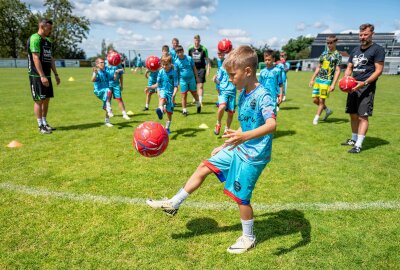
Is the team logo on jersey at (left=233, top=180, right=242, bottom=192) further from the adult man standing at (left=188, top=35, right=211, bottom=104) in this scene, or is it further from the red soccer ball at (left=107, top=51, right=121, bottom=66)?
the adult man standing at (left=188, top=35, right=211, bottom=104)

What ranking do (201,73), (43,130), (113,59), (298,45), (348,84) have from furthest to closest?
(298,45)
(201,73)
(113,59)
(43,130)
(348,84)

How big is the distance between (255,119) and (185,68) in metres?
8.20

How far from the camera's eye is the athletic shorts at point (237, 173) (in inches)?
120

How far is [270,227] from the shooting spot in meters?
3.71

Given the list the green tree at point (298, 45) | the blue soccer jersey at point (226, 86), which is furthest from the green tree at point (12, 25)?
the green tree at point (298, 45)

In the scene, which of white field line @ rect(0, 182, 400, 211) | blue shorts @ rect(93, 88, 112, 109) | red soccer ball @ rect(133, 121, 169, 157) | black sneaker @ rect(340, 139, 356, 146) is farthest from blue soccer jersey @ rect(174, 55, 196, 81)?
white field line @ rect(0, 182, 400, 211)

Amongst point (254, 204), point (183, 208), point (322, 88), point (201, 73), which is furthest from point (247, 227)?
point (201, 73)

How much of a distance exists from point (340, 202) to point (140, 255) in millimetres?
3018

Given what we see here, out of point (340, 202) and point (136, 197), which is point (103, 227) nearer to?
point (136, 197)

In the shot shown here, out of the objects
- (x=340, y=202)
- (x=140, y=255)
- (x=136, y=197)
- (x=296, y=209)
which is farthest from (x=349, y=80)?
(x=140, y=255)

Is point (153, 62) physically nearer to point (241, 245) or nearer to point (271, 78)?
point (271, 78)

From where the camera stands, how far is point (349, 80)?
255 inches

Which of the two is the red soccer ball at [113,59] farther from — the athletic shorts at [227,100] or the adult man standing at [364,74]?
the adult man standing at [364,74]

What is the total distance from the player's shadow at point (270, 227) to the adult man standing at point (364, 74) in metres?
3.72
